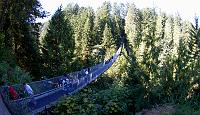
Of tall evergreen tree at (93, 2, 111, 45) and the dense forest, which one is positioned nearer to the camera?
the dense forest

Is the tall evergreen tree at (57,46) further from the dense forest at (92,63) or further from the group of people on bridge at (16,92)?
the group of people on bridge at (16,92)

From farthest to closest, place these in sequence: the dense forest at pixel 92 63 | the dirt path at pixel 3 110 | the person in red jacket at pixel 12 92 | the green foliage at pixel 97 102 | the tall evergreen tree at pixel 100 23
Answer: the tall evergreen tree at pixel 100 23 < the dense forest at pixel 92 63 < the green foliage at pixel 97 102 < the person in red jacket at pixel 12 92 < the dirt path at pixel 3 110

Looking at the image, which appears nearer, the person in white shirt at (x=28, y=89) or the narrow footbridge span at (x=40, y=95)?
the narrow footbridge span at (x=40, y=95)

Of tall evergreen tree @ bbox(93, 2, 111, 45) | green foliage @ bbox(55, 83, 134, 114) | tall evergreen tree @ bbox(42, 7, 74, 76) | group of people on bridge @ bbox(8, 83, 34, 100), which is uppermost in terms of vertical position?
tall evergreen tree @ bbox(93, 2, 111, 45)

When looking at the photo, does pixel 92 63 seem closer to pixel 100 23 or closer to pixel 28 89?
pixel 100 23

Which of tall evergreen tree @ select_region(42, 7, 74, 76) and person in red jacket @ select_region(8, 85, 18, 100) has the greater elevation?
tall evergreen tree @ select_region(42, 7, 74, 76)

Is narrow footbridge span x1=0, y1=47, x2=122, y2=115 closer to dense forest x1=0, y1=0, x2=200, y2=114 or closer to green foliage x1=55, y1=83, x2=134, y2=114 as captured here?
green foliage x1=55, y1=83, x2=134, y2=114

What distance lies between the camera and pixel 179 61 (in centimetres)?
4909

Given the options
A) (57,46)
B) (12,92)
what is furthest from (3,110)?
(57,46)

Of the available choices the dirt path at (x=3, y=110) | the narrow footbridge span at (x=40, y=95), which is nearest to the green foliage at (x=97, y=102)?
the narrow footbridge span at (x=40, y=95)

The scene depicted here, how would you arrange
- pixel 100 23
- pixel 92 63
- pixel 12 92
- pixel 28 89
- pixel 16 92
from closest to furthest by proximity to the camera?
pixel 12 92 → pixel 16 92 → pixel 28 89 → pixel 92 63 → pixel 100 23

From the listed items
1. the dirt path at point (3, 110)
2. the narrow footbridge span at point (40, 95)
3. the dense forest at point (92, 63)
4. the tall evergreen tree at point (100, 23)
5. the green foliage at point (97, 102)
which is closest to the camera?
the dirt path at point (3, 110)

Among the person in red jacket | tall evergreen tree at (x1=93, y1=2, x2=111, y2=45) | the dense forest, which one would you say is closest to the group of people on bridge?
the person in red jacket

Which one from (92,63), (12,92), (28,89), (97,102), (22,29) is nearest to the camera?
(12,92)
